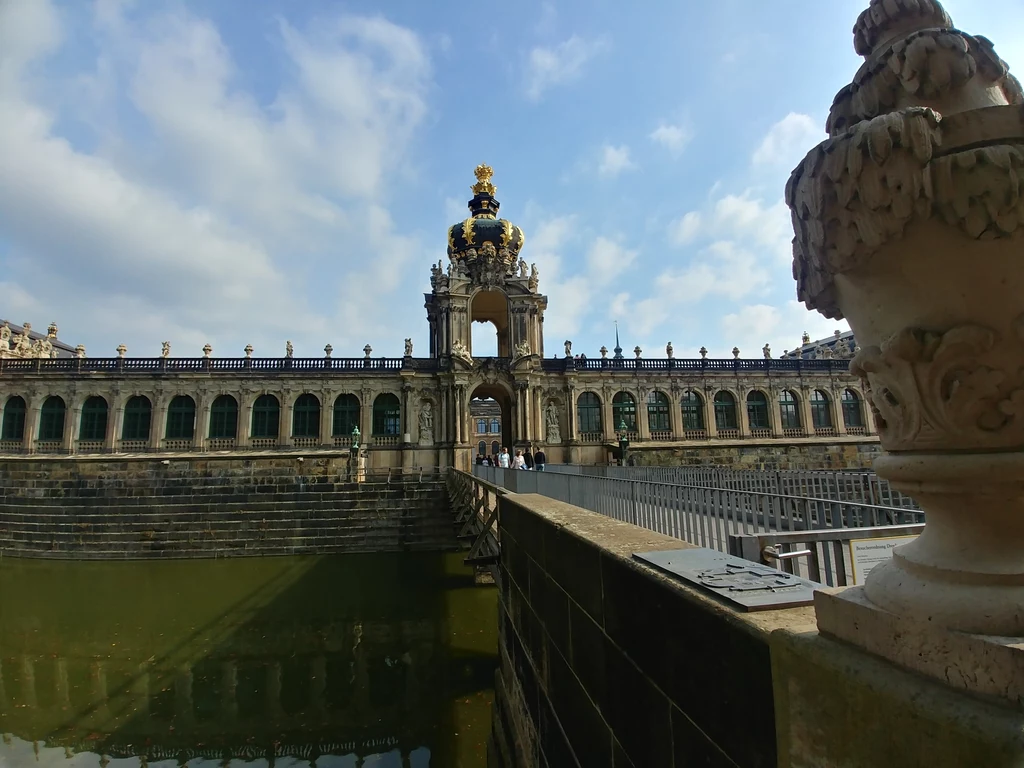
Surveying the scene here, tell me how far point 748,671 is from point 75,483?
31.2 metres

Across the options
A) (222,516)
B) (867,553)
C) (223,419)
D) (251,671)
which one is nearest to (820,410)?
(222,516)

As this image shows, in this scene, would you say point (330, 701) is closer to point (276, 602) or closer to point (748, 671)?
point (276, 602)

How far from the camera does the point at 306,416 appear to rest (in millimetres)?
32625

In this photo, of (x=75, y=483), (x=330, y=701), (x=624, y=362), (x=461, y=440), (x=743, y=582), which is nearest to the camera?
(x=743, y=582)

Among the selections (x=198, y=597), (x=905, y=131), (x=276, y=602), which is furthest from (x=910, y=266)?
(x=198, y=597)

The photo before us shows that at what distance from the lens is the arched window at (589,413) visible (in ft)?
111

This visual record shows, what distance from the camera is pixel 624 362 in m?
35.1

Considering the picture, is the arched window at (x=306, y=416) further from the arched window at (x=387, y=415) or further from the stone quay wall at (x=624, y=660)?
the stone quay wall at (x=624, y=660)

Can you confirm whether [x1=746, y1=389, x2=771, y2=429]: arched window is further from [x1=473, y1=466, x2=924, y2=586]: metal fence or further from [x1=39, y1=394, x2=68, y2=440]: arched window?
[x1=39, y1=394, x2=68, y2=440]: arched window

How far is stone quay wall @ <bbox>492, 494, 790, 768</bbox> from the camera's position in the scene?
6.49 feet

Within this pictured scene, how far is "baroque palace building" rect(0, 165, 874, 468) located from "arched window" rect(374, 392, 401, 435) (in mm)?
71

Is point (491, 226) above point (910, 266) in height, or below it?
above

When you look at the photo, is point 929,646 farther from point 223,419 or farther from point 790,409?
point 790,409

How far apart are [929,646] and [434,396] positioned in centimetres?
3165
